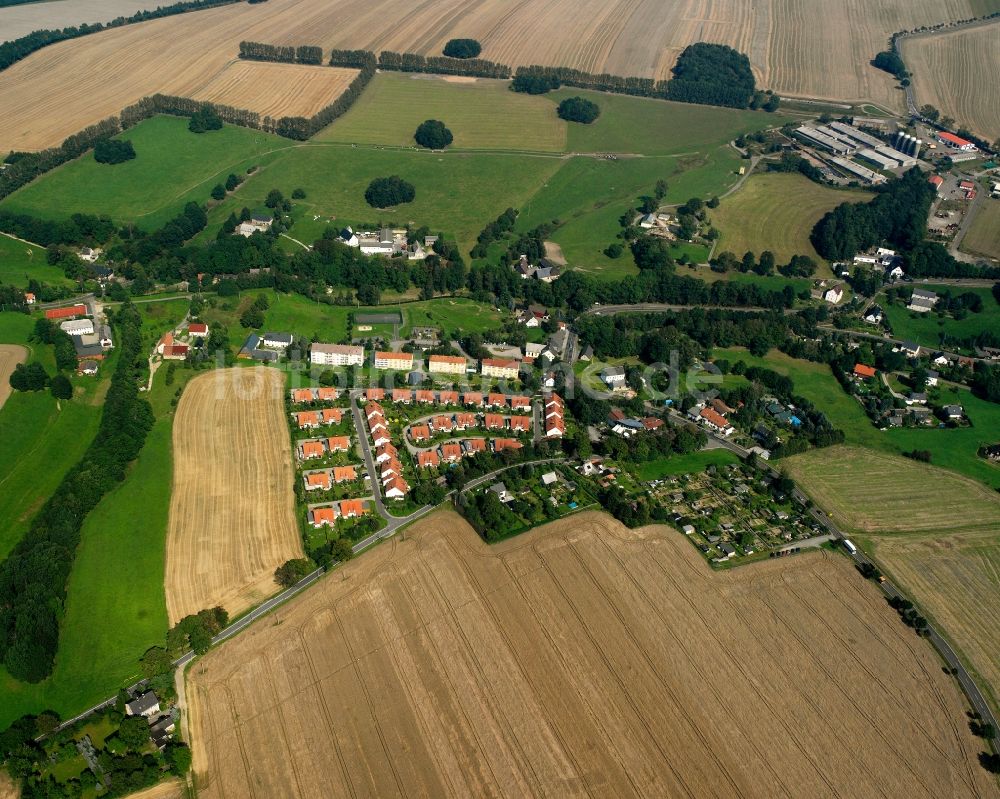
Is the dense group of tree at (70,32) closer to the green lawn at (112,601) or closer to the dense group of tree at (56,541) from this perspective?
the dense group of tree at (56,541)

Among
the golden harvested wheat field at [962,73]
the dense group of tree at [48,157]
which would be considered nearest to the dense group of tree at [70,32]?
the dense group of tree at [48,157]

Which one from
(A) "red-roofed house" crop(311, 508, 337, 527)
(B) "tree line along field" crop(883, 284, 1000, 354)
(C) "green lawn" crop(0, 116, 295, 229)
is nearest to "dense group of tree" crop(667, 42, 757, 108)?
(B) "tree line along field" crop(883, 284, 1000, 354)

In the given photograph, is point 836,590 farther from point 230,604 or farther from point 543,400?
point 230,604

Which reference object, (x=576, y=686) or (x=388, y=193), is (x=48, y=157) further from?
(x=576, y=686)

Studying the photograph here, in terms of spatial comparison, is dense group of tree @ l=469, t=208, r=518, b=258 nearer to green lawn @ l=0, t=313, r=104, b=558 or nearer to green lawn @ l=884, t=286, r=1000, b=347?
green lawn @ l=0, t=313, r=104, b=558

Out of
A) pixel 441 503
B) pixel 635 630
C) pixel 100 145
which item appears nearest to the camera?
pixel 635 630

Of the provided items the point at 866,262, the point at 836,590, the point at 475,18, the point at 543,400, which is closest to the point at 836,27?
the point at 475,18

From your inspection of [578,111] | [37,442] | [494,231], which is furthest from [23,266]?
[578,111]
